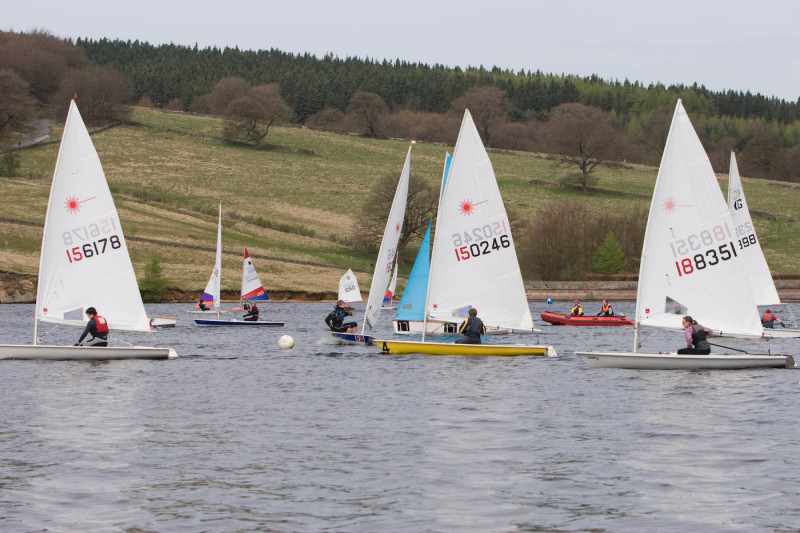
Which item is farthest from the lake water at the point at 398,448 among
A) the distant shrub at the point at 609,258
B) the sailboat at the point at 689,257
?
the distant shrub at the point at 609,258

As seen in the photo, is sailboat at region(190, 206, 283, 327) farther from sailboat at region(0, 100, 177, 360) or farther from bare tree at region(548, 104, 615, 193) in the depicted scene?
bare tree at region(548, 104, 615, 193)

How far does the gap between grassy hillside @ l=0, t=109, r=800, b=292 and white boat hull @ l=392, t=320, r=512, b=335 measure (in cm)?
5363

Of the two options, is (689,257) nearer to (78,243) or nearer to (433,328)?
(433,328)

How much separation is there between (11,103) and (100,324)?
129137mm

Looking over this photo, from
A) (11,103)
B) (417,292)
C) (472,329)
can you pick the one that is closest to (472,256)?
(472,329)

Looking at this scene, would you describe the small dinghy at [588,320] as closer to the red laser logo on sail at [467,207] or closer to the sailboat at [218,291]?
the sailboat at [218,291]

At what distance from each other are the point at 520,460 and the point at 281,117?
6125 inches

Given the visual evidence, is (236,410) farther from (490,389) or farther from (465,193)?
(465,193)

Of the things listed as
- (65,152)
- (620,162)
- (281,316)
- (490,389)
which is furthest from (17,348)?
(620,162)

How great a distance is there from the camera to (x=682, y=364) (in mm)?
33156

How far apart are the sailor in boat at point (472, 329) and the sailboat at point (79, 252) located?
34.5ft

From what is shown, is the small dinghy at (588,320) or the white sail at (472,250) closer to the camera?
the white sail at (472,250)

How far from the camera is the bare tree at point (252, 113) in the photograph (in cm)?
16900

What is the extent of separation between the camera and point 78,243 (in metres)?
36.7
